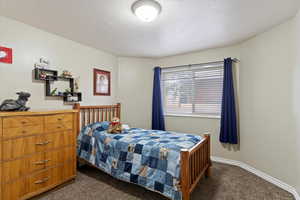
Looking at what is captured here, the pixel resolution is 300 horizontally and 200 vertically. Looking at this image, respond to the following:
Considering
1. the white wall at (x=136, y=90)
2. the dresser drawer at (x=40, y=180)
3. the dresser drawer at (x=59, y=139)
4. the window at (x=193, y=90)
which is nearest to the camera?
the dresser drawer at (x=40, y=180)

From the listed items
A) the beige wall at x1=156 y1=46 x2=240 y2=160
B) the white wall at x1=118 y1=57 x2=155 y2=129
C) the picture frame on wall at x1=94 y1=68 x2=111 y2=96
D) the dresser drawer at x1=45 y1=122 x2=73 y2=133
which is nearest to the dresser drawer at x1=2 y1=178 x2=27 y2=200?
the dresser drawer at x1=45 y1=122 x2=73 y2=133

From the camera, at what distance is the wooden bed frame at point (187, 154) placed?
5.42 ft

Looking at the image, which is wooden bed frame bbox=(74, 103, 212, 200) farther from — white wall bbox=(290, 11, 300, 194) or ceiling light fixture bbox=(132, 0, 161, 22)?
ceiling light fixture bbox=(132, 0, 161, 22)

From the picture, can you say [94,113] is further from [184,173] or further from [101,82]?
[184,173]

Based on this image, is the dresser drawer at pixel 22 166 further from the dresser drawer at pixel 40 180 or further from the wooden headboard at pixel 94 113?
the wooden headboard at pixel 94 113

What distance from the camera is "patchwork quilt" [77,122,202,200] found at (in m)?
1.76

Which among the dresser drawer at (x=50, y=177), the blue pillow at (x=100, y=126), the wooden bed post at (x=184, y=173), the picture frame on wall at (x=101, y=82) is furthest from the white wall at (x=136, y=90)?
the wooden bed post at (x=184, y=173)

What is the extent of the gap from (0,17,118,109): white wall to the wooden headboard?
0.62 feet

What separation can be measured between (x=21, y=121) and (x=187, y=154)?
205 cm

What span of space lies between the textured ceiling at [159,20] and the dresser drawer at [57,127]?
5.00 feet

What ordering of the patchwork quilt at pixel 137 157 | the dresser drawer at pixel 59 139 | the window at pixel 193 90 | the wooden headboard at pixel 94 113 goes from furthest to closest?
the window at pixel 193 90 → the wooden headboard at pixel 94 113 → the dresser drawer at pixel 59 139 → the patchwork quilt at pixel 137 157

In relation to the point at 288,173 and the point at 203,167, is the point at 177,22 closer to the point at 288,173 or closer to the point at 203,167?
the point at 203,167

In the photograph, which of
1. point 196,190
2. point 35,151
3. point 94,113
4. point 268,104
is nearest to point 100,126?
point 94,113

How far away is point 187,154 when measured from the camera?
65.1 inches
